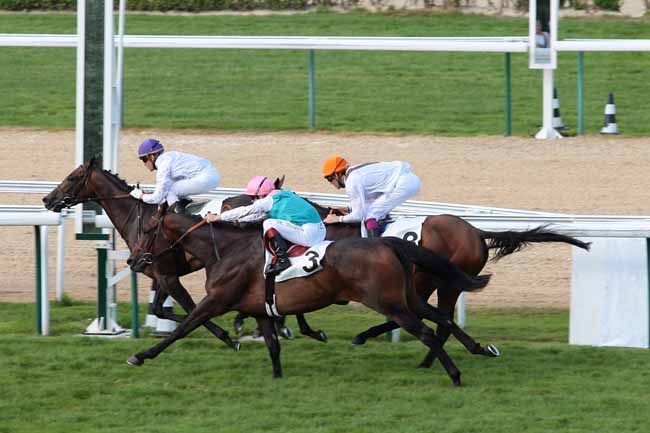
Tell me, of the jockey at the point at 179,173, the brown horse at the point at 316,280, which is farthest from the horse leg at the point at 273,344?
the jockey at the point at 179,173

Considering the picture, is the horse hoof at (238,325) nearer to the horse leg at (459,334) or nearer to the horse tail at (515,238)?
the horse leg at (459,334)

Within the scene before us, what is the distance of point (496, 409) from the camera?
277 inches

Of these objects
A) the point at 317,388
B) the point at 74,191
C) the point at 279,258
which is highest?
the point at 74,191

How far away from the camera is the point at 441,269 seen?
25.5ft

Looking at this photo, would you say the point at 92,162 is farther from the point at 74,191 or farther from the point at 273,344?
the point at 273,344

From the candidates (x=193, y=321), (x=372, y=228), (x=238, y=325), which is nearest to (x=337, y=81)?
(x=238, y=325)

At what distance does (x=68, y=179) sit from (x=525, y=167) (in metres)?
5.18

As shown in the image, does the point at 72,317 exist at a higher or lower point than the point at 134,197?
lower

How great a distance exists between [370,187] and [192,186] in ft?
4.25

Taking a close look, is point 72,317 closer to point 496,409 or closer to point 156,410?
point 156,410

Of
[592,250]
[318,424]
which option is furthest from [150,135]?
[318,424]

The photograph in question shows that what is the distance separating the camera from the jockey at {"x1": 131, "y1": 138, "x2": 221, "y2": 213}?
923cm

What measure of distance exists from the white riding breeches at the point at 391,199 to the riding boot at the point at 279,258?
959 mm

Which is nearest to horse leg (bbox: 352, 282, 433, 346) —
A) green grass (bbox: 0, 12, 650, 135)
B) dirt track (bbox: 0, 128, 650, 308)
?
dirt track (bbox: 0, 128, 650, 308)
